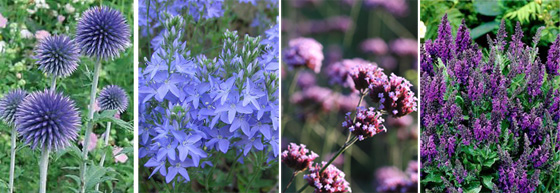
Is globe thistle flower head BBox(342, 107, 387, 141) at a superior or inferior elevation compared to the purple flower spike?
inferior

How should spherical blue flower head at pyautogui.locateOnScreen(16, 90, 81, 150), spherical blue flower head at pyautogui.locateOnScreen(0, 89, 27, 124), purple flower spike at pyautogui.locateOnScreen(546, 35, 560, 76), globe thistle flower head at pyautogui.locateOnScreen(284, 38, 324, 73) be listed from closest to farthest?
1. spherical blue flower head at pyautogui.locateOnScreen(16, 90, 81, 150)
2. spherical blue flower head at pyautogui.locateOnScreen(0, 89, 27, 124)
3. globe thistle flower head at pyautogui.locateOnScreen(284, 38, 324, 73)
4. purple flower spike at pyautogui.locateOnScreen(546, 35, 560, 76)

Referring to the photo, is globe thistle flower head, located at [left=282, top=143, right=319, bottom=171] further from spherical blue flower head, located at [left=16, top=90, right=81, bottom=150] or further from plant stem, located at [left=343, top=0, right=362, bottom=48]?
spherical blue flower head, located at [left=16, top=90, right=81, bottom=150]

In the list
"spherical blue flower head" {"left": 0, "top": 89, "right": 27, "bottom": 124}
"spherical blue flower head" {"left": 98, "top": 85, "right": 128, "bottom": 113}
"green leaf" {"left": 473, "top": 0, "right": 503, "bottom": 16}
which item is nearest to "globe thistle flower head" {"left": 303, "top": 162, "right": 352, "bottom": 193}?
"spherical blue flower head" {"left": 98, "top": 85, "right": 128, "bottom": 113}

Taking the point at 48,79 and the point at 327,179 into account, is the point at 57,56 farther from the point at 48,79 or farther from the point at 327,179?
the point at 327,179

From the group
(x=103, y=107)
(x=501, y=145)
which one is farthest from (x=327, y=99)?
(x=103, y=107)

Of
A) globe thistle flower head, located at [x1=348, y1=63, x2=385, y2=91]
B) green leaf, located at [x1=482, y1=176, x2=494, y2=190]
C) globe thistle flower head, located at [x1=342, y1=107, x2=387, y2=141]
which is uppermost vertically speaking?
globe thistle flower head, located at [x1=348, y1=63, x2=385, y2=91]

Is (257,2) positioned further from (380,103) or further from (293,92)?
(380,103)

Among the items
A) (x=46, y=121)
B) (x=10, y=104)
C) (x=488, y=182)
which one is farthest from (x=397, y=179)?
(x=10, y=104)
